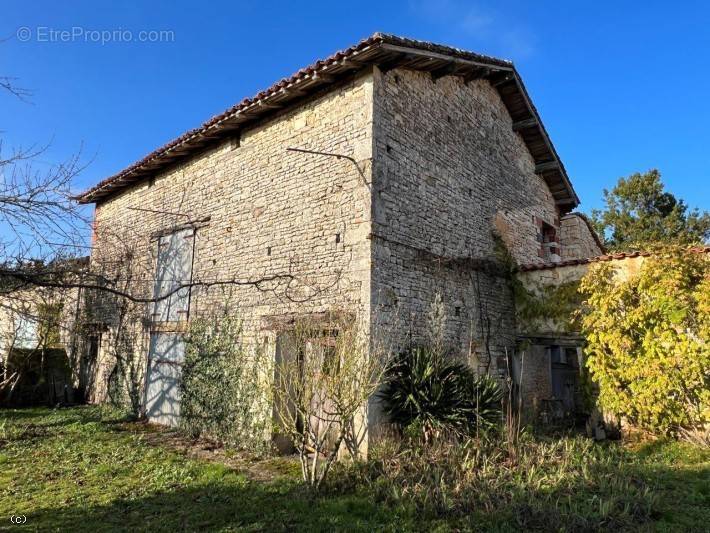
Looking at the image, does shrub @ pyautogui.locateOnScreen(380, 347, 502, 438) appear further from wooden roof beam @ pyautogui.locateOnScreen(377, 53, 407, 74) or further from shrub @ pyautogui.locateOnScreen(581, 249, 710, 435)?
wooden roof beam @ pyautogui.locateOnScreen(377, 53, 407, 74)

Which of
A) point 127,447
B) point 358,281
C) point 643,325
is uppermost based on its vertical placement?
point 358,281

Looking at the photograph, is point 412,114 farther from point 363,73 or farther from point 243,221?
point 243,221

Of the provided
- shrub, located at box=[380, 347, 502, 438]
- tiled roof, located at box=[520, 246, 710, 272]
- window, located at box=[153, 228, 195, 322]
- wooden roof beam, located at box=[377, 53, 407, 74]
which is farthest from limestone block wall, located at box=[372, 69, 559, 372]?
window, located at box=[153, 228, 195, 322]

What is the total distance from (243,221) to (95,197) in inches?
283

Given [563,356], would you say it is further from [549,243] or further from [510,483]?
[510,483]

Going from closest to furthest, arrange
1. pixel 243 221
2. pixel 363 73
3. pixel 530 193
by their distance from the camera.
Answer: pixel 363 73 < pixel 243 221 < pixel 530 193

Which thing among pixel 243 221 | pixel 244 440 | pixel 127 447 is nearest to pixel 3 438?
pixel 127 447

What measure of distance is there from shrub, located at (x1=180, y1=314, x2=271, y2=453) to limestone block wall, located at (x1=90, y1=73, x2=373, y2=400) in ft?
1.52

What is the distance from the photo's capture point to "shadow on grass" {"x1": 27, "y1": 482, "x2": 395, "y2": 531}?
15.1 ft

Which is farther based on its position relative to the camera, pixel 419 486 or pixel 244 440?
pixel 244 440

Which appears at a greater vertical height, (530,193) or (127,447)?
(530,193)

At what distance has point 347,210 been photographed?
742cm

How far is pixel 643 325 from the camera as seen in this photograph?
782 cm

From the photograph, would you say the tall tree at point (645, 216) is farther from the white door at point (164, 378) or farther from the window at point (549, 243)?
the white door at point (164, 378)
